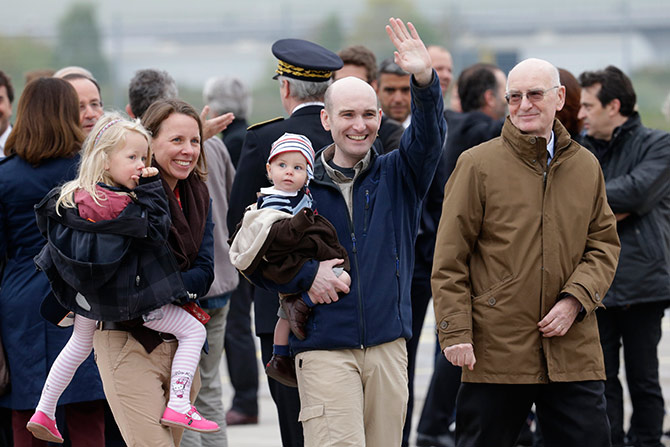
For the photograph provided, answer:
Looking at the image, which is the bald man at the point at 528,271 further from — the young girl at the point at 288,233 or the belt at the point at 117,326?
the belt at the point at 117,326

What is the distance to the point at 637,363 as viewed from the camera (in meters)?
6.62

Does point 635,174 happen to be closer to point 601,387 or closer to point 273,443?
point 601,387

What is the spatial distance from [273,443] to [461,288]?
117 inches

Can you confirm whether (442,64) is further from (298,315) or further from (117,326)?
(117,326)

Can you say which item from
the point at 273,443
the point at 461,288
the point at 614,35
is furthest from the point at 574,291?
the point at 614,35

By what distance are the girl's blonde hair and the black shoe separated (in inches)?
129

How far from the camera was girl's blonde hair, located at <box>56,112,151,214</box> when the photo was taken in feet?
14.8

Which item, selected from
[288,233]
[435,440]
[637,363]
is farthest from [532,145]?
[435,440]

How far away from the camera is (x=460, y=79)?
7.79 metres

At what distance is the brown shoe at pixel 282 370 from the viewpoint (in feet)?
15.4

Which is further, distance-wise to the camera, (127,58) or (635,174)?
(127,58)

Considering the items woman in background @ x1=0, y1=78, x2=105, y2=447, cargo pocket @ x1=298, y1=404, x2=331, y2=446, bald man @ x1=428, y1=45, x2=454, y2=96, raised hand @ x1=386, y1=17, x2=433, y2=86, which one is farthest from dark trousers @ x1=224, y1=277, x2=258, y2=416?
raised hand @ x1=386, y1=17, x2=433, y2=86

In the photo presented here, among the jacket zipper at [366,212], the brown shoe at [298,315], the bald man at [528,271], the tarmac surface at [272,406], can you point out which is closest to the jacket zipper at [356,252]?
the jacket zipper at [366,212]

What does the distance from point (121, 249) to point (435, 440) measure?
332cm
